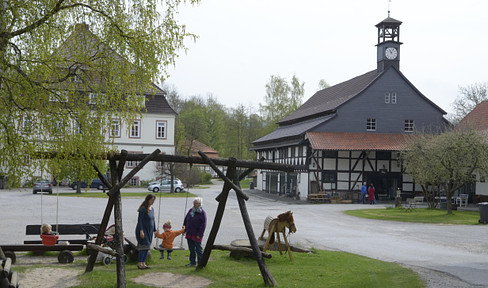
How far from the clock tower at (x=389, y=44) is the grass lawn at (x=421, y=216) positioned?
16.2m

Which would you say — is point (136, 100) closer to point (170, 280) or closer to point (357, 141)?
point (170, 280)

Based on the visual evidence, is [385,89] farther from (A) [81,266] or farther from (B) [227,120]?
(B) [227,120]

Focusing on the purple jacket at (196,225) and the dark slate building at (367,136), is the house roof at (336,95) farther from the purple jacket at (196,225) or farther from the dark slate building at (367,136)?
the purple jacket at (196,225)

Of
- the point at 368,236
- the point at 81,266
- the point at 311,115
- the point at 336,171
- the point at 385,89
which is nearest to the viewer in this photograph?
the point at 81,266

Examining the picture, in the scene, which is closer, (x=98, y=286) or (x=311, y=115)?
(x=98, y=286)

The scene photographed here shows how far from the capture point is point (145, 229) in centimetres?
1182

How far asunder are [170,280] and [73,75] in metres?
4.15

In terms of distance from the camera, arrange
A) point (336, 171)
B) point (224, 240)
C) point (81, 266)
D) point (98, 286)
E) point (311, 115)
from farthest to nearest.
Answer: point (311, 115) → point (336, 171) → point (224, 240) → point (81, 266) → point (98, 286)

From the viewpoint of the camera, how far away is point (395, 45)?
46031 millimetres

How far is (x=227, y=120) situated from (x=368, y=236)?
67174 millimetres

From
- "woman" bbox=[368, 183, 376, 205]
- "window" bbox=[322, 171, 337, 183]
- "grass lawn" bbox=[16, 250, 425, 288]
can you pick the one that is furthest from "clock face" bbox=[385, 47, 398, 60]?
"grass lawn" bbox=[16, 250, 425, 288]

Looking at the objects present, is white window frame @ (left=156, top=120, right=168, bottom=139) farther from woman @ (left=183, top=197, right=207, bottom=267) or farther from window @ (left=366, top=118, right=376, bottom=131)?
woman @ (left=183, top=197, right=207, bottom=267)

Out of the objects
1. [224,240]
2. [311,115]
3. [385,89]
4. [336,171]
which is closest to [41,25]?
[224,240]

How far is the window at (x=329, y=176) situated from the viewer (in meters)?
41.9
